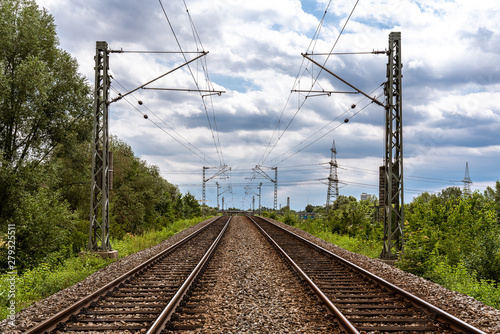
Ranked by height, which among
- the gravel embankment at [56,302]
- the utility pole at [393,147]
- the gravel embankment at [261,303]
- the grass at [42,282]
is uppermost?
the utility pole at [393,147]

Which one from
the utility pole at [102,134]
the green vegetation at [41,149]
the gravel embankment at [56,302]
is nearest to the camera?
the gravel embankment at [56,302]

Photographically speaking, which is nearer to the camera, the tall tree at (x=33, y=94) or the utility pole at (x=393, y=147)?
the utility pole at (x=393, y=147)

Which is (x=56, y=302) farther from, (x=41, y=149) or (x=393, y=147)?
(x=41, y=149)

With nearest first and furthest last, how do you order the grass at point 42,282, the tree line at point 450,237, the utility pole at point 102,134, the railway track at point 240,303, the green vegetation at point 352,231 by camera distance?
the railway track at point 240,303
the grass at point 42,282
the tree line at point 450,237
the utility pole at point 102,134
the green vegetation at point 352,231

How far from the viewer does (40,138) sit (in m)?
22.8

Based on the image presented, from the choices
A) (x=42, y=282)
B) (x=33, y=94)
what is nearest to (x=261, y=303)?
(x=42, y=282)

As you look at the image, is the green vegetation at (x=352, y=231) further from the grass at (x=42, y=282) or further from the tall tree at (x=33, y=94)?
the tall tree at (x=33, y=94)

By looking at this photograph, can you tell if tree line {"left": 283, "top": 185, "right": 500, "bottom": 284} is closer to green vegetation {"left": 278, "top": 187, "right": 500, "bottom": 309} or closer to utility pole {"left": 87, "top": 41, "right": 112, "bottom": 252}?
green vegetation {"left": 278, "top": 187, "right": 500, "bottom": 309}

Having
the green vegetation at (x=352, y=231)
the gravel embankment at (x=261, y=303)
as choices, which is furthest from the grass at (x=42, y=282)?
the green vegetation at (x=352, y=231)

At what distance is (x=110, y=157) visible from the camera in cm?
1517

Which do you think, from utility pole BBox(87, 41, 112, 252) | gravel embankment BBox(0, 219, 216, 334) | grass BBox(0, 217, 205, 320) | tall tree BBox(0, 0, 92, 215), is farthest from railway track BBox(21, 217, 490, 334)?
tall tree BBox(0, 0, 92, 215)

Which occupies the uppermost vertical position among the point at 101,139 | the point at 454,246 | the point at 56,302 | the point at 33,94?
the point at 33,94

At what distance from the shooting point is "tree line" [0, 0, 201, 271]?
57.4 feet

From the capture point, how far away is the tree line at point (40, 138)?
57.4 feet
